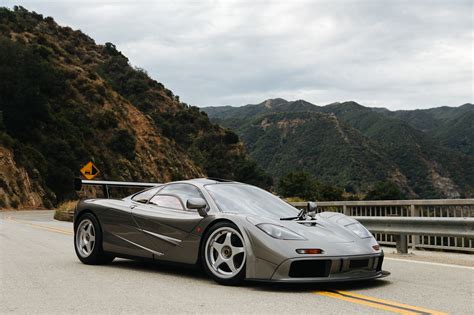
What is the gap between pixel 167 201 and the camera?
788 cm

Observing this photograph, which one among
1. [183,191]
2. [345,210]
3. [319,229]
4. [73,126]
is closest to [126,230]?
[183,191]

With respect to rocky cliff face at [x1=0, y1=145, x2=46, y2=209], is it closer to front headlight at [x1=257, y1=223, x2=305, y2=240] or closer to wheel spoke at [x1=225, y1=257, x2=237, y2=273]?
wheel spoke at [x1=225, y1=257, x2=237, y2=273]

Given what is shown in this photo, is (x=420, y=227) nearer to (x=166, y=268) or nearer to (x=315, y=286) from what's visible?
(x=315, y=286)

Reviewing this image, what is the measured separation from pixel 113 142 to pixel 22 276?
54402 millimetres

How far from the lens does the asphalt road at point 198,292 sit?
215 inches

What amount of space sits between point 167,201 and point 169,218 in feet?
1.34

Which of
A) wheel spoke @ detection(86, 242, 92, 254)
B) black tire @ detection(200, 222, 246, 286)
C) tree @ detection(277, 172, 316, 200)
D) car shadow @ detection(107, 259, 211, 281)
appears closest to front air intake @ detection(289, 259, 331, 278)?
black tire @ detection(200, 222, 246, 286)

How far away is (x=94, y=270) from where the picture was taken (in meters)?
8.09

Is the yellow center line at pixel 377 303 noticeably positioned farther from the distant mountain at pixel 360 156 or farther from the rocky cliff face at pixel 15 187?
the distant mountain at pixel 360 156

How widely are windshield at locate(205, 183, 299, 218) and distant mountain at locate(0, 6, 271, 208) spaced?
3690cm

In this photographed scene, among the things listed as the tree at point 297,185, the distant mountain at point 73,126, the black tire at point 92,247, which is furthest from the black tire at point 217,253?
the tree at point 297,185

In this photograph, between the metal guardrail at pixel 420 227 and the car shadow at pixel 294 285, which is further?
the metal guardrail at pixel 420 227

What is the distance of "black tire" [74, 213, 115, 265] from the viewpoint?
8516 millimetres

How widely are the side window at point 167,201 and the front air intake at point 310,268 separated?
6.32 feet
